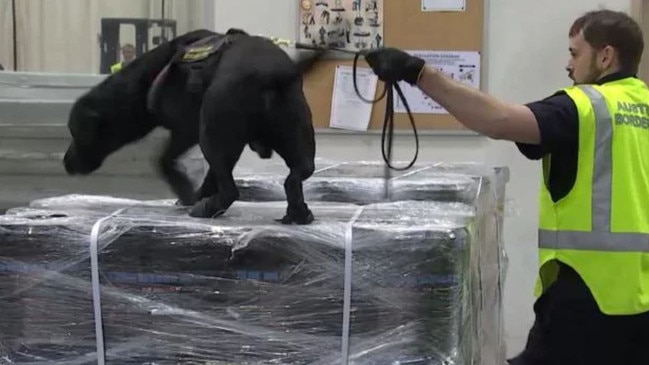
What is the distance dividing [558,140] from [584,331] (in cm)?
44

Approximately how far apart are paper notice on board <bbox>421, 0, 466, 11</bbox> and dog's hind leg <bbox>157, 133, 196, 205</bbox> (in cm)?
168

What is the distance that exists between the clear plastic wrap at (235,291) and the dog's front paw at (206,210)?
3.2 inches

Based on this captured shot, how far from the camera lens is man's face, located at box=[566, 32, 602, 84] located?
210 centimetres

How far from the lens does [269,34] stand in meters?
3.36

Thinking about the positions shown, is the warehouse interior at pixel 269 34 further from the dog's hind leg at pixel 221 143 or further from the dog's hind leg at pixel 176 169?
the dog's hind leg at pixel 221 143

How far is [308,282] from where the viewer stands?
4.47 ft

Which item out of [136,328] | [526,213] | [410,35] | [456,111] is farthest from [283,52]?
[526,213]

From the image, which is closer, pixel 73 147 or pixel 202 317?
pixel 202 317

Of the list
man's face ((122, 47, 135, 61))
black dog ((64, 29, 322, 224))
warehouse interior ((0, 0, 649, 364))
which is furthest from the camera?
man's face ((122, 47, 135, 61))

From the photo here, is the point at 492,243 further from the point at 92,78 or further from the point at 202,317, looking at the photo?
the point at 92,78

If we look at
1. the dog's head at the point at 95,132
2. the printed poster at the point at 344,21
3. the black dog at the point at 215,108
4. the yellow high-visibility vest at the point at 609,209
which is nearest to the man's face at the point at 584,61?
the yellow high-visibility vest at the point at 609,209

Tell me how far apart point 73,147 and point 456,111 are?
0.74 metres

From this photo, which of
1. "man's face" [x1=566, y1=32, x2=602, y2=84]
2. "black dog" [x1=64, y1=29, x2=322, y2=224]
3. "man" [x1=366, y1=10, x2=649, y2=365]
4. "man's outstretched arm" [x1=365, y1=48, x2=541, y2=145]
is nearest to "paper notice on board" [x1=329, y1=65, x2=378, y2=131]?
"man's face" [x1=566, y1=32, x2=602, y2=84]

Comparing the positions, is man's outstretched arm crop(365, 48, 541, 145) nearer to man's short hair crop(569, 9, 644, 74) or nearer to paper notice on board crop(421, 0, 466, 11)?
man's short hair crop(569, 9, 644, 74)
